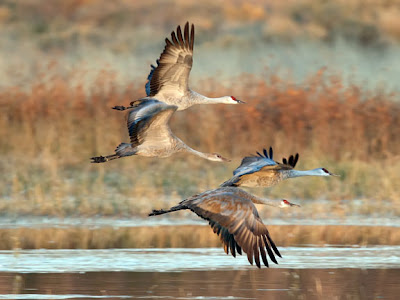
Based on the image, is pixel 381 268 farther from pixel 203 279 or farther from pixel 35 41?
pixel 35 41

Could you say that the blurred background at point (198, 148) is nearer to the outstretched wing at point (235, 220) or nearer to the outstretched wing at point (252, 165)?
the outstretched wing at point (252, 165)

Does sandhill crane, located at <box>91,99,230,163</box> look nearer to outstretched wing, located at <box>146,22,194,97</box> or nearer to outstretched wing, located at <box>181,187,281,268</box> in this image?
outstretched wing, located at <box>146,22,194,97</box>

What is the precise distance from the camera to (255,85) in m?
18.4

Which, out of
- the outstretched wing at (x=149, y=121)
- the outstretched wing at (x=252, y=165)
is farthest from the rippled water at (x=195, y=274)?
the outstretched wing at (x=149, y=121)

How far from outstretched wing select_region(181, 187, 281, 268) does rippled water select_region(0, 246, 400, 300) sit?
1.22ft

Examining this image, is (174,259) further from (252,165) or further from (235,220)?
(235,220)

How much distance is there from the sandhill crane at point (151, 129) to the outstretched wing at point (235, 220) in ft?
5.90

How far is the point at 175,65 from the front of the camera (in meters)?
12.5

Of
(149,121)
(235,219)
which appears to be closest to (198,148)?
(149,121)

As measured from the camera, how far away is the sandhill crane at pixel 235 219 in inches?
410

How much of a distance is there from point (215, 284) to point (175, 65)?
2.75m

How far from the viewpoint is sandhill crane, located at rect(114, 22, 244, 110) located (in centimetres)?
1252

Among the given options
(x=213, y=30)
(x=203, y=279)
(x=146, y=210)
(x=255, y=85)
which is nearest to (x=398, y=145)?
(x=255, y=85)

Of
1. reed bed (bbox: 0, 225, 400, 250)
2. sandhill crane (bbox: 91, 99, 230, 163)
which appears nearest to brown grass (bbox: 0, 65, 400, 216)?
reed bed (bbox: 0, 225, 400, 250)
